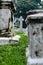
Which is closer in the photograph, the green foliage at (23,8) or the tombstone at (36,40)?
the tombstone at (36,40)

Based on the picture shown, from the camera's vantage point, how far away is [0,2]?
30.6 ft

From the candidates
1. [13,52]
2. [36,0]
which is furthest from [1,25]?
[36,0]

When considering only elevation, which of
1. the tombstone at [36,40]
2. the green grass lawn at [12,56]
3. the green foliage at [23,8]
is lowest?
the green foliage at [23,8]

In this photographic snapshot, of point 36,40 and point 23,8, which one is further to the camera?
point 23,8

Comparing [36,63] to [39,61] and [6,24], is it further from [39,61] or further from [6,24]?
[6,24]

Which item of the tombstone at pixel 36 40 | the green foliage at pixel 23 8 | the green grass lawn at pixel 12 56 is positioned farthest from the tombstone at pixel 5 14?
the green foliage at pixel 23 8

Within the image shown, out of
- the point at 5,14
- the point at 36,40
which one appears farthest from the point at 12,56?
the point at 5,14

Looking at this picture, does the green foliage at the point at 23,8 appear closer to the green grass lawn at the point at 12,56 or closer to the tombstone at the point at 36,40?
the green grass lawn at the point at 12,56

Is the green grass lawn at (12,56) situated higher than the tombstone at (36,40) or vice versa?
the tombstone at (36,40)

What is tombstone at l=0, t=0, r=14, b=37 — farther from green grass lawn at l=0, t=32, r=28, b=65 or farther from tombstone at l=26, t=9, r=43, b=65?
tombstone at l=26, t=9, r=43, b=65

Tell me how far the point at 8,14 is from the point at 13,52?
11.3ft

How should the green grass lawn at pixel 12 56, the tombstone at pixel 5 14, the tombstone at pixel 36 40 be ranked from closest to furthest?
the tombstone at pixel 36 40 < the green grass lawn at pixel 12 56 < the tombstone at pixel 5 14

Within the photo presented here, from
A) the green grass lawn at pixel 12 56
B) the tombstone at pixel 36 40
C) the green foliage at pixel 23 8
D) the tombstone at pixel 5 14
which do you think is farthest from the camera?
the green foliage at pixel 23 8

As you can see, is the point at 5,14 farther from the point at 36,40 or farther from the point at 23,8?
the point at 23,8
